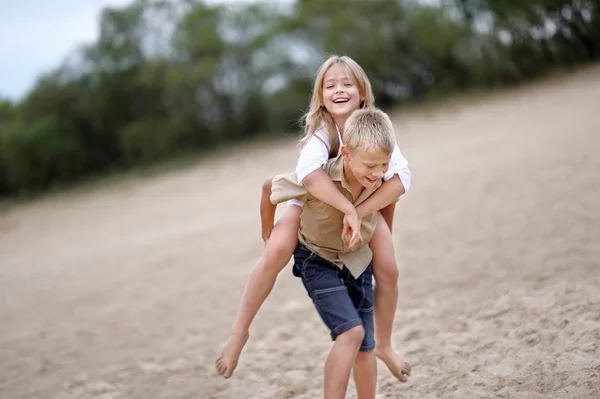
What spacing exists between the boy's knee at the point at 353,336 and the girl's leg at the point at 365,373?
→ 0.21 metres

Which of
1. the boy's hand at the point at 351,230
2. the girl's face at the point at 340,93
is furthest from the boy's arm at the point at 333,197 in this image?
the girl's face at the point at 340,93

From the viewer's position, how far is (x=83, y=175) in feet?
60.7

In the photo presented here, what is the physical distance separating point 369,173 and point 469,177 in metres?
6.69

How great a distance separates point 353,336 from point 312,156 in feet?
2.48

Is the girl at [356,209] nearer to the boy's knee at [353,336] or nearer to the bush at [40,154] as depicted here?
the boy's knee at [353,336]

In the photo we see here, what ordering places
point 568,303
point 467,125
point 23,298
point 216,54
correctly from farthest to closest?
point 216,54 < point 467,125 < point 23,298 < point 568,303

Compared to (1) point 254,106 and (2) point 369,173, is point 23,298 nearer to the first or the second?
(2) point 369,173

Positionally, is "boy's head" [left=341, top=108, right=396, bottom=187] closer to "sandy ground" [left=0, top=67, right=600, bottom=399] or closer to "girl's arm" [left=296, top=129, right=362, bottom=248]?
"girl's arm" [left=296, top=129, right=362, bottom=248]

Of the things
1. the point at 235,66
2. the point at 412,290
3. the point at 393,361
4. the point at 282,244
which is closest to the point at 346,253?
the point at 282,244

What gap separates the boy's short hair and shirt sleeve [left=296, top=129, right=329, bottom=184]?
13 cm

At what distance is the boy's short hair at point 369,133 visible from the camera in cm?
265

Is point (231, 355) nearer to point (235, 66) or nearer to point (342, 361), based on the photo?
point (342, 361)

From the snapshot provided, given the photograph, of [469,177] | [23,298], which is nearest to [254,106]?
[469,177]

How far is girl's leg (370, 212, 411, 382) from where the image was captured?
2.98 meters
